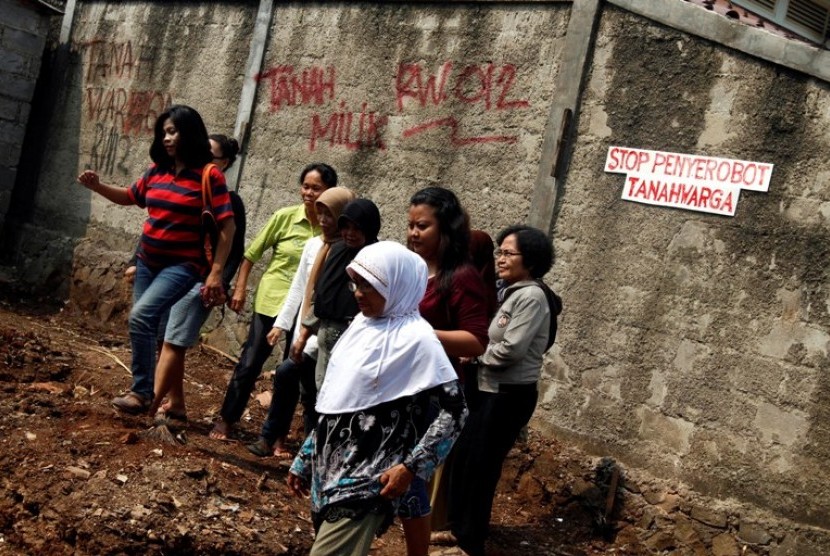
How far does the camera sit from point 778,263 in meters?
6.17

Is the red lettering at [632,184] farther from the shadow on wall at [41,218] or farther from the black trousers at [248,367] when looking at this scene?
the shadow on wall at [41,218]

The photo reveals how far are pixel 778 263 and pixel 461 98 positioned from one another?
9.02 feet

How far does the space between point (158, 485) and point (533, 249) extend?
2216 millimetres

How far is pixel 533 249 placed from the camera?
561 cm

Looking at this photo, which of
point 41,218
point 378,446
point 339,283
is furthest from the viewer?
point 41,218

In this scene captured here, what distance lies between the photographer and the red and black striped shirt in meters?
6.00

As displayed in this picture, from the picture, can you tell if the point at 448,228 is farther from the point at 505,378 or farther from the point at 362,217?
the point at 505,378

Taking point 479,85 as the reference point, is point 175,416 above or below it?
below

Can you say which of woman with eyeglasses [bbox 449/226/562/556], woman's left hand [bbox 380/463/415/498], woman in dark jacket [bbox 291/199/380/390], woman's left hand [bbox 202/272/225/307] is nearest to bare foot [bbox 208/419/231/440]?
woman's left hand [bbox 202/272/225/307]

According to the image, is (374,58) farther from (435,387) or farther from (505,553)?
(435,387)

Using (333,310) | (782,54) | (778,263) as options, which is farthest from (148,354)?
(782,54)

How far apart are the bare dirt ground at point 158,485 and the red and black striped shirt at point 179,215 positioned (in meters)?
0.98

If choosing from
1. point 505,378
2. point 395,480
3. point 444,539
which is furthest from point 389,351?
point 444,539

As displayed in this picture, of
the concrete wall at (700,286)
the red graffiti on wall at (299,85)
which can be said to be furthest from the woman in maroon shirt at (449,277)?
the red graffiti on wall at (299,85)
